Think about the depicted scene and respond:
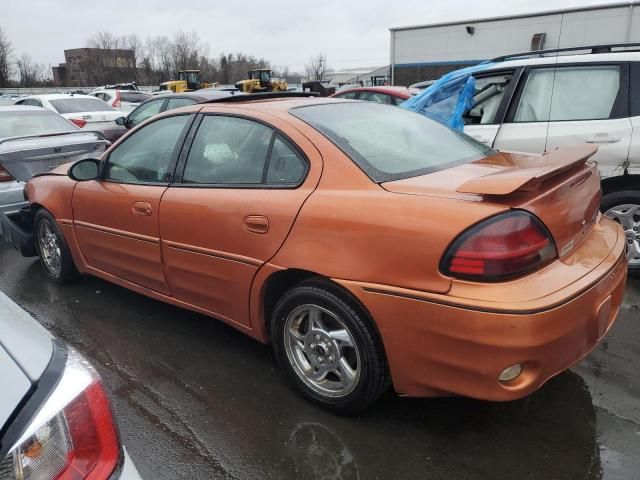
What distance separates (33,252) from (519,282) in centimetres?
428

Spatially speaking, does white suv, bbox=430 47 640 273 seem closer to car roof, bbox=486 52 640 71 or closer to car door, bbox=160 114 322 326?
car roof, bbox=486 52 640 71

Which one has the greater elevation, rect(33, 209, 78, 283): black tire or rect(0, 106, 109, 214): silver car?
rect(0, 106, 109, 214): silver car

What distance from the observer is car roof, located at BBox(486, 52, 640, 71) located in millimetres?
4176

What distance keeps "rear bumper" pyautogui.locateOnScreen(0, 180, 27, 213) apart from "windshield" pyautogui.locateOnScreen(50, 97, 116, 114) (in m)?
6.14

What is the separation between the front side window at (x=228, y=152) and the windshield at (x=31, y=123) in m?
4.38

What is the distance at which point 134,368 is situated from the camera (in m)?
3.16

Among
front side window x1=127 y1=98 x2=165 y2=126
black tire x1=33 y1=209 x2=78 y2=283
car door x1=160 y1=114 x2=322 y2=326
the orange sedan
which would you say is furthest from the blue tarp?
front side window x1=127 y1=98 x2=165 y2=126

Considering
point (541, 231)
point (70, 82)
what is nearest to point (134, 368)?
Result: point (541, 231)

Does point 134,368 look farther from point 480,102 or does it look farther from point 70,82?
point 70,82

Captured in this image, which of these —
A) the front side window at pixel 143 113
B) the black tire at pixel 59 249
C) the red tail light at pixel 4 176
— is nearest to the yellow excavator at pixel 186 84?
the front side window at pixel 143 113

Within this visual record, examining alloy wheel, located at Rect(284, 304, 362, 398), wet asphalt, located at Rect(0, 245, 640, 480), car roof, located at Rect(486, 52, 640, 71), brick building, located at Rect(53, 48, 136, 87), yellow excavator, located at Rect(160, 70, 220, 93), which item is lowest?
wet asphalt, located at Rect(0, 245, 640, 480)

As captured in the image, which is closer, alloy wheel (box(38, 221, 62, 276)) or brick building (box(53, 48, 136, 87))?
alloy wheel (box(38, 221, 62, 276))

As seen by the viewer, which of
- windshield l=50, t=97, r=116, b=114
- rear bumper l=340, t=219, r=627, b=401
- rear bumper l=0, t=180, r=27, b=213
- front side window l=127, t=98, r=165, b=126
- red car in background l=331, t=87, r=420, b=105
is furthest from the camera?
windshield l=50, t=97, r=116, b=114

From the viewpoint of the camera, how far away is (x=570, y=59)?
440 cm
